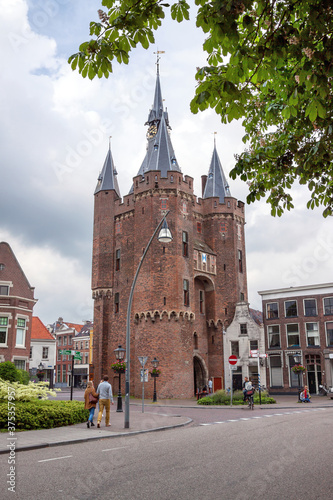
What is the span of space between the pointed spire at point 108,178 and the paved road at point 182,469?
1471 inches

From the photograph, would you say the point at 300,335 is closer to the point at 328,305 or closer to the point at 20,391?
the point at 328,305

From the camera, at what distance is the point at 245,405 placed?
1107 inches

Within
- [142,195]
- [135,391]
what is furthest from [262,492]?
[142,195]

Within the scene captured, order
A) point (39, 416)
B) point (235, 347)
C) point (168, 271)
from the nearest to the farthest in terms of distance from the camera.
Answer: point (39, 416) → point (168, 271) → point (235, 347)

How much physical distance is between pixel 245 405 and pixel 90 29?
26.3 metres

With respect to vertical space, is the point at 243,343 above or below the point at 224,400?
above

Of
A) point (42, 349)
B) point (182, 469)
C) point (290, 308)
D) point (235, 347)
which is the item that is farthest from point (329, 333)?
point (182, 469)

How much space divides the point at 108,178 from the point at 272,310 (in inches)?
867

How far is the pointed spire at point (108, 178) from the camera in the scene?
4825cm

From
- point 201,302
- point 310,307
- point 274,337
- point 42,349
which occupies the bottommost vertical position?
point 42,349

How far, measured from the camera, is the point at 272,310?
48.0 meters

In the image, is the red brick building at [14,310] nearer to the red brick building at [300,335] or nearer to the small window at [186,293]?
the small window at [186,293]

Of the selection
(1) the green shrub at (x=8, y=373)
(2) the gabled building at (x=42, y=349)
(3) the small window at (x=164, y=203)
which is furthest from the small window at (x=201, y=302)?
(1) the green shrub at (x=8, y=373)

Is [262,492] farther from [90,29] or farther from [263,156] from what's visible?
[90,29]
